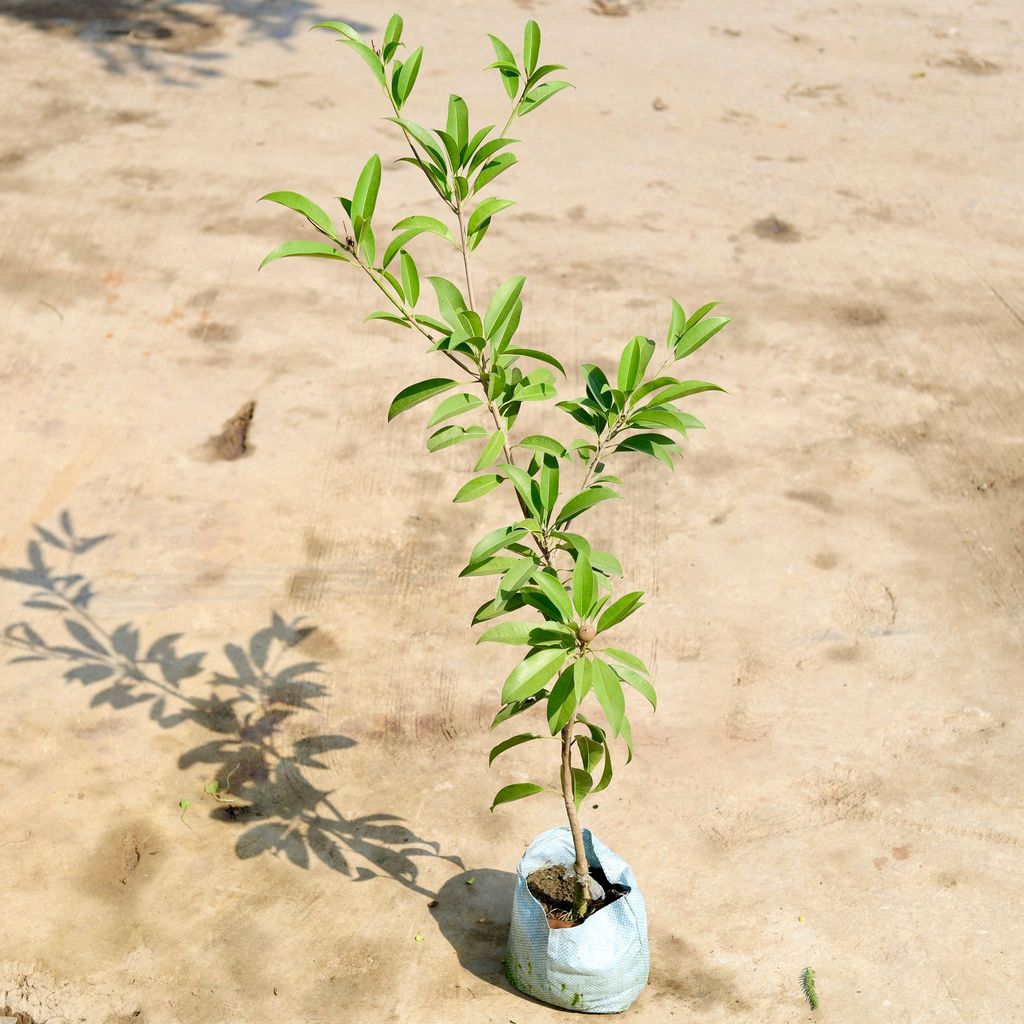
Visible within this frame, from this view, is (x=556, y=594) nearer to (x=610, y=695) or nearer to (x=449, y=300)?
(x=610, y=695)

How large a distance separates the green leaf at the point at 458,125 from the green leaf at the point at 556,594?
3.14 ft

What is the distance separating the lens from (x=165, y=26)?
31.7ft

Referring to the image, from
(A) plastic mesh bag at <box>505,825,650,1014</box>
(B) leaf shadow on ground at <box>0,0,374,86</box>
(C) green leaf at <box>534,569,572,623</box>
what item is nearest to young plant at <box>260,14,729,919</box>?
(C) green leaf at <box>534,569,572,623</box>

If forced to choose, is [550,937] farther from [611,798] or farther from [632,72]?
[632,72]

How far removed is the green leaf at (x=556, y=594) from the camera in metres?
2.78

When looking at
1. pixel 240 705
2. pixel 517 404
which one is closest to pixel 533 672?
pixel 517 404

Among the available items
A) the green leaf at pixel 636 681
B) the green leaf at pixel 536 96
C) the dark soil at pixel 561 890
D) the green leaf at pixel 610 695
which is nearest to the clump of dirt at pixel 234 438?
the dark soil at pixel 561 890

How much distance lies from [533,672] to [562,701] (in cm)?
9

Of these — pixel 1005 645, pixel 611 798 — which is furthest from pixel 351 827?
pixel 1005 645

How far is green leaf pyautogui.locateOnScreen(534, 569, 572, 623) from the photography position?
278 cm

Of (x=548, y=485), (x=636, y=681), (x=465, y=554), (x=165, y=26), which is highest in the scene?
(x=548, y=485)

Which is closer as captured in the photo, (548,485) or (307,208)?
(307,208)

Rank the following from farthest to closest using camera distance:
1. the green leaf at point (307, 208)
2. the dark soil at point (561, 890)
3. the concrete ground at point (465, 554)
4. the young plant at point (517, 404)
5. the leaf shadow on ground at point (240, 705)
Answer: the leaf shadow on ground at point (240, 705)
the concrete ground at point (465, 554)
the dark soil at point (561, 890)
the young plant at point (517, 404)
the green leaf at point (307, 208)

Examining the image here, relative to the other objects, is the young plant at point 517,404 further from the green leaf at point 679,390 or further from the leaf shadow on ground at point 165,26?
the leaf shadow on ground at point 165,26
